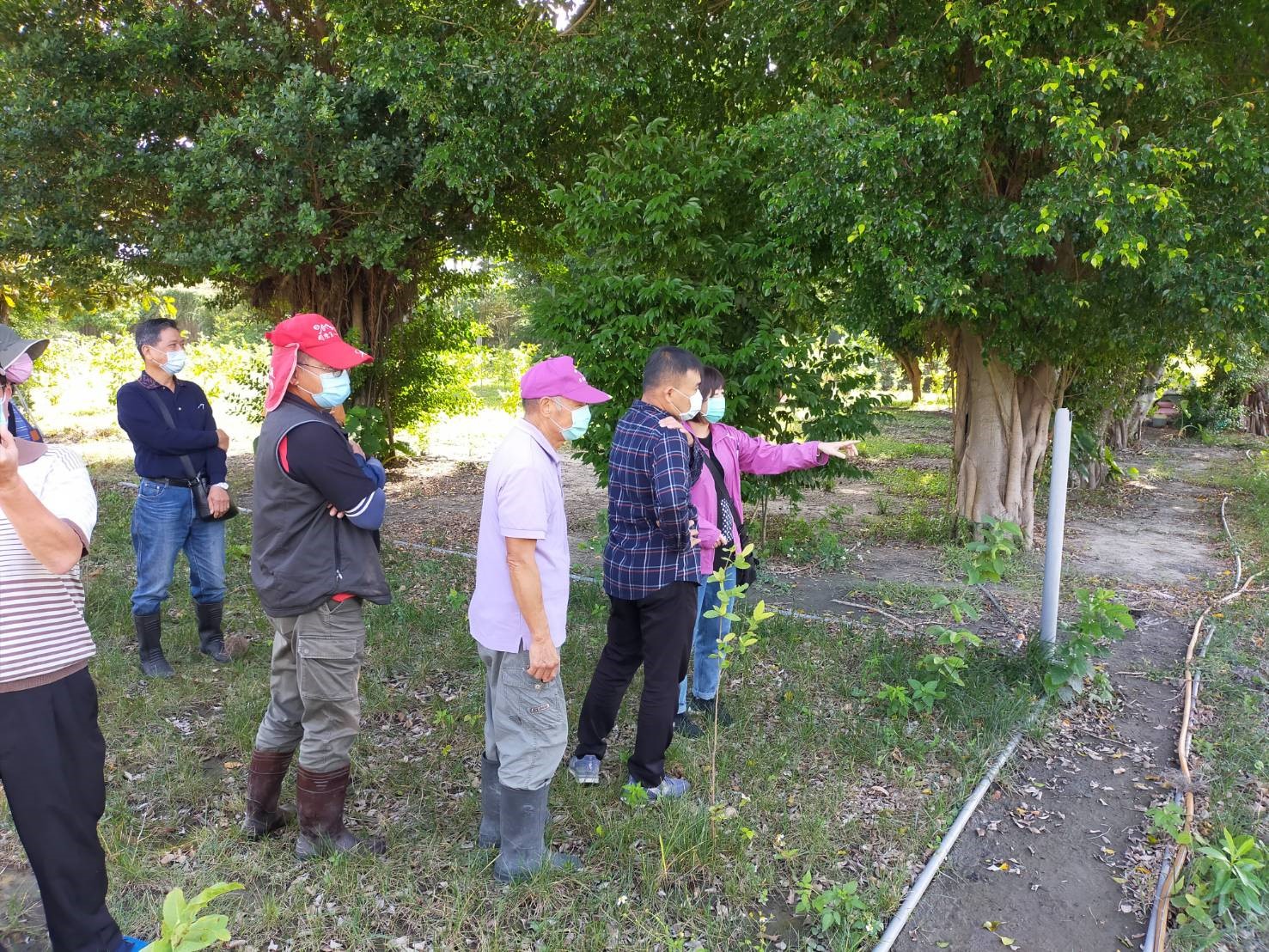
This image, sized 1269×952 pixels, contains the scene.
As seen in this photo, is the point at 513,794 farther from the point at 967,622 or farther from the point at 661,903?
the point at 967,622

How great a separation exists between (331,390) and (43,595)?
1101 mm

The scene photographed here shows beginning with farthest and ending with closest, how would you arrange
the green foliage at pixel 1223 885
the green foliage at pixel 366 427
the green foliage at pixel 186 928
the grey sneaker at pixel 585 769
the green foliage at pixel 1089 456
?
the green foliage at pixel 1089 456
the green foliage at pixel 366 427
the grey sneaker at pixel 585 769
the green foliage at pixel 1223 885
the green foliage at pixel 186 928

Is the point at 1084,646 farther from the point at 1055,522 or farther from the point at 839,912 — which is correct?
the point at 839,912

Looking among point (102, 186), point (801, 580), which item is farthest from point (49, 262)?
point (801, 580)

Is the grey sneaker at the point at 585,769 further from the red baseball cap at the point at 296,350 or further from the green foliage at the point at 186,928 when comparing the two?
the green foliage at the point at 186,928

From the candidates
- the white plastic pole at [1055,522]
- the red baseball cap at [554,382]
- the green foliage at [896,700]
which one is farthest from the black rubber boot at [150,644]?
the white plastic pole at [1055,522]

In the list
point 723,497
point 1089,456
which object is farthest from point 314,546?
point 1089,456

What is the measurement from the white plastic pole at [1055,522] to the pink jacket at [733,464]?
1362 millimetres

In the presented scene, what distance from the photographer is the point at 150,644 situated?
493 centimetres

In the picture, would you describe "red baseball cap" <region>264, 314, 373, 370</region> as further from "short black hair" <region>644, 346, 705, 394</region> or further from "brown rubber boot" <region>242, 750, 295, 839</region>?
"brown rubber boot" <region>242, 750, 295, 839</region>

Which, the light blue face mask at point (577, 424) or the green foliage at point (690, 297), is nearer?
the light blue face mask at point (577, 424)

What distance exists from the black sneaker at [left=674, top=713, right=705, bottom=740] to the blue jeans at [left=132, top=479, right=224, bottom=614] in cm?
296

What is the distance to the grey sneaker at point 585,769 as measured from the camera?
377cm

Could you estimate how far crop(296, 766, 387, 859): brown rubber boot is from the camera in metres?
3.11
